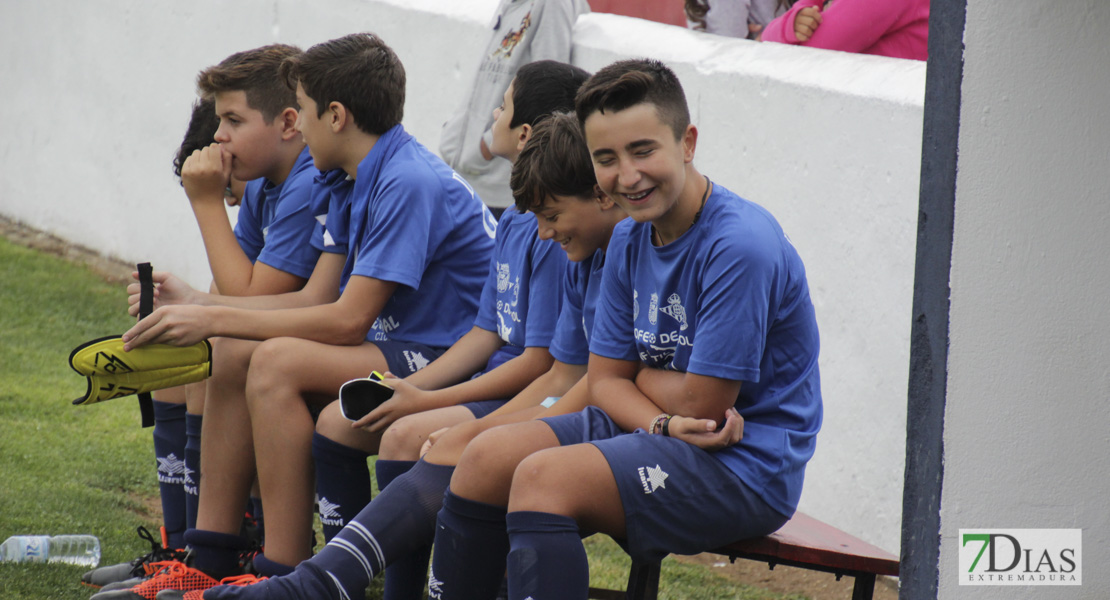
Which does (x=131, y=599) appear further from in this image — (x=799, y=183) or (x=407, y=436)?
(x=799, y=183)

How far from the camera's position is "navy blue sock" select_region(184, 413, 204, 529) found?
10.7ft

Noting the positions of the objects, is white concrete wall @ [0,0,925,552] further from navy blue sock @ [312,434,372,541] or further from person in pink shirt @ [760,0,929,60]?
navy blue sock @ [312,434,372,541]

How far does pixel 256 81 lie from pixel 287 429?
1039 millimetres

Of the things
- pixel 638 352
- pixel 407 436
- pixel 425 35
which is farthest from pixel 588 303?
pixel 425 35

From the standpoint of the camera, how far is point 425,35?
17.8 feet

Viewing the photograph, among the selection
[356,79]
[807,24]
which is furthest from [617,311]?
[807,24]

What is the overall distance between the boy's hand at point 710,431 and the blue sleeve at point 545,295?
0.65 m

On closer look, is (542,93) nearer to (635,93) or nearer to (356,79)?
(356,79)

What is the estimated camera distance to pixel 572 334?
9.20 ft

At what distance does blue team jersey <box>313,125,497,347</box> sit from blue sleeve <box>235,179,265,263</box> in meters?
0.44

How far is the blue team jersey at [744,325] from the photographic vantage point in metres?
2.29

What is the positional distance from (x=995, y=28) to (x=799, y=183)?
1.66 m

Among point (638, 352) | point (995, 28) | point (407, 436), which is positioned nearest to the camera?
point (995, 28)

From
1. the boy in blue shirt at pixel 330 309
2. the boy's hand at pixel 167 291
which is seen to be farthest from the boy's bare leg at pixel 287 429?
the boy's hand at pixel 167 291
